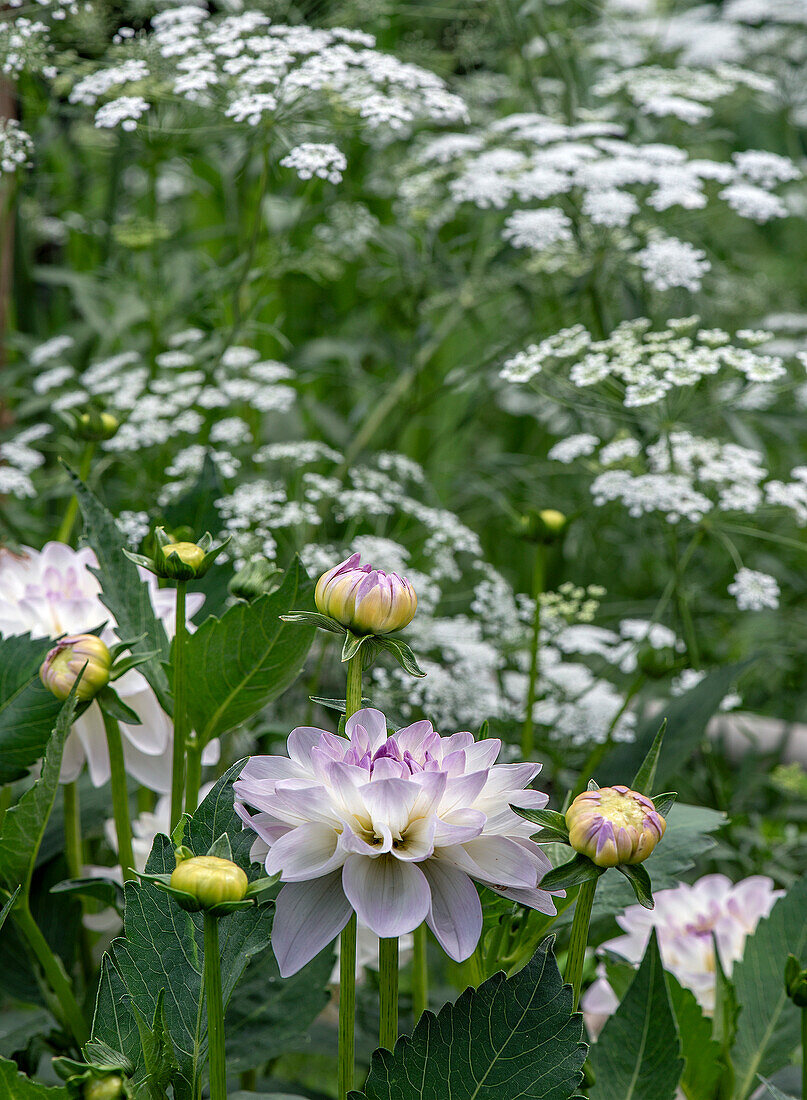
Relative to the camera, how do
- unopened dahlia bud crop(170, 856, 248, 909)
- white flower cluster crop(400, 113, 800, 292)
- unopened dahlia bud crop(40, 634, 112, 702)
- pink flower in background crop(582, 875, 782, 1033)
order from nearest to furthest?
1. unopened dahlia bud crop(170, 856, 248, 909)
2. unopened dahlia bud crop(40, 634, 112, 702)
3. pink flower in background crop(582, 875, 782, 1033)
4. white flower cluster crop(400, 113, 800, 292)

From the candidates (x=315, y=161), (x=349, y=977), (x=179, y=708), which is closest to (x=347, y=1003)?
(x=349, y=977)

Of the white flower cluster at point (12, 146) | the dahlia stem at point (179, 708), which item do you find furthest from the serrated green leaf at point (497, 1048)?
the white flower cluster at point (12, 146)

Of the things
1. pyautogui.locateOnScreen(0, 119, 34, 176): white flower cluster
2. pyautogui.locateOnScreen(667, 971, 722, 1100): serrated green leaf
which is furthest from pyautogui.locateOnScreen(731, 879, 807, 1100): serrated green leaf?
pyautogui.locateOnScreen(0, 119, 34, 176): white flower cluster

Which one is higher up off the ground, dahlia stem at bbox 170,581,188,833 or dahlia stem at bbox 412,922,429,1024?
dahlia stem at bbox 170,581,188,833

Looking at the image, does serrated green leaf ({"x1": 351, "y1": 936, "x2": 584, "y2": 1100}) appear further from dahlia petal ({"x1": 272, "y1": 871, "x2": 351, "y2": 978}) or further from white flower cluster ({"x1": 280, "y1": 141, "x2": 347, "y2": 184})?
white flower cluster ({"x1": 280, "y1": 141, "x2": 347, "y2": 184})

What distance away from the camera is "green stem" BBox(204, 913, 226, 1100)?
0.23m

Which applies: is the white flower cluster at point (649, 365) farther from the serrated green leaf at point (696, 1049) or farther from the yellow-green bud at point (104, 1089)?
the yellow-green bud at point (104, 1089)

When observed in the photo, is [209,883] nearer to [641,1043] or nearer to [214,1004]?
[214,1004]

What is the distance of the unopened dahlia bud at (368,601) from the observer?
26 cm

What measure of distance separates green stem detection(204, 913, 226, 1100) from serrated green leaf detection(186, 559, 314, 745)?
0.42 feet

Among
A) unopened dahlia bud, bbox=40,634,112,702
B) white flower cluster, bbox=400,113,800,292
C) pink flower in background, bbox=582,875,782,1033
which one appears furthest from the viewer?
white flower cluster, bbox=400,113,800,292

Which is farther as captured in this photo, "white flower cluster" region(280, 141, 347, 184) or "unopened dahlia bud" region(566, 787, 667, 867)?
"white flower cluster" region(280, 141, 347, 184)

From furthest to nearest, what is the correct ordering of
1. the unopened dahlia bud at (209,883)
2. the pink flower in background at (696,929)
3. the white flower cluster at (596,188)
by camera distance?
the white flower cluster at (596,188) < the pink flower in background at (696,929) < the unopened dahlia bud at (209,883)

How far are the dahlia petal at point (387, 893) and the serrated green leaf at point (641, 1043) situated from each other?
0.36 feet
